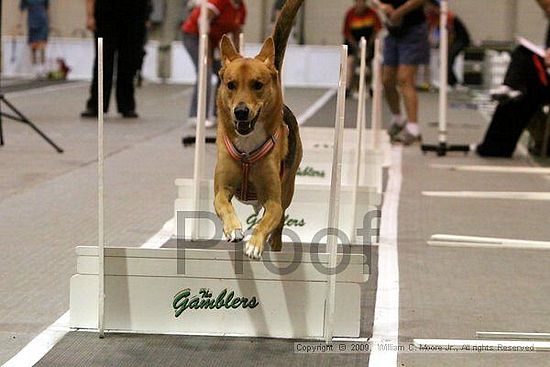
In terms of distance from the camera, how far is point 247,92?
15.8 feet

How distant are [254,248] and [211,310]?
1.66 feet

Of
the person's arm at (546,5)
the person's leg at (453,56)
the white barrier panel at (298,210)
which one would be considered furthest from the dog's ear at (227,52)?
the person's leg at (453,56)

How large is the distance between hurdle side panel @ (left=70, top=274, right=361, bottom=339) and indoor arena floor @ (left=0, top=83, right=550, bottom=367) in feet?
0.25

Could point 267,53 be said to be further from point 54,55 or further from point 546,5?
point 54,55

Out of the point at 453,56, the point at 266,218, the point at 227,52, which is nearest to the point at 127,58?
the point at 227,52

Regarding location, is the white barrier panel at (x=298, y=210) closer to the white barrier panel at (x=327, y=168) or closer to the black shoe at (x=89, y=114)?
the white barrier panel at (x=327, y=168)

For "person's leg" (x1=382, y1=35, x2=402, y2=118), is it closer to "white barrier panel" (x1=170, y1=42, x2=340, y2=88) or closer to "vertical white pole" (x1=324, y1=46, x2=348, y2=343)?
"vertical white pole" (x1=324, y1=46, x2=348, y2=343)

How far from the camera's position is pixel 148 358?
467cm

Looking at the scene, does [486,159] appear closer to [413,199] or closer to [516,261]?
[413,199]

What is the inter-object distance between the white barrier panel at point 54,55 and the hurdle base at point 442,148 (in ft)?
42.4

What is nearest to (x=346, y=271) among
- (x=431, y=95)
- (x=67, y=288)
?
(x=67, y=288)

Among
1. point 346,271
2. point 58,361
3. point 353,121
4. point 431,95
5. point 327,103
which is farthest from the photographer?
point 431,95

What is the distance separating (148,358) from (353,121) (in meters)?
11.6

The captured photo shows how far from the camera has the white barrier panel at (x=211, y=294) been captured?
4957 millimetres
